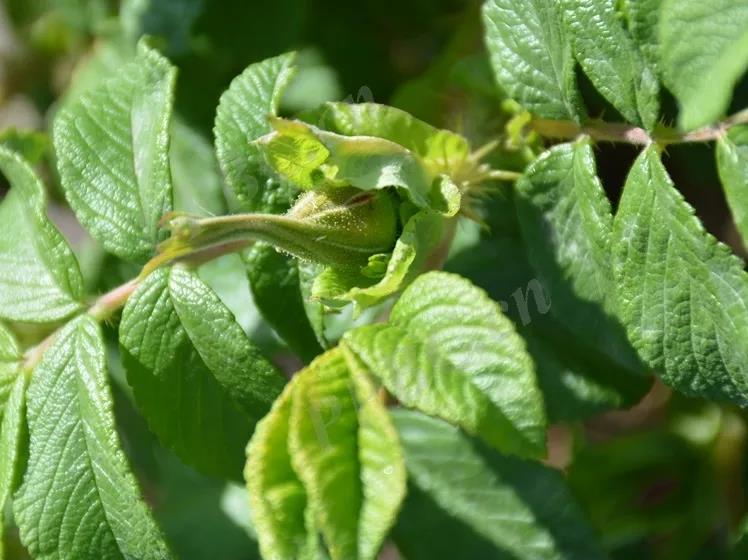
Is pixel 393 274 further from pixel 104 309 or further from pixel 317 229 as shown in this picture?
pixel 104 309

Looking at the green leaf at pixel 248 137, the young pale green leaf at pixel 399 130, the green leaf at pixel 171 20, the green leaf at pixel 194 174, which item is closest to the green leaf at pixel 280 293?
the green leaf at pixel 248 137

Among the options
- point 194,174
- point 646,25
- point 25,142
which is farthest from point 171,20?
point 646,25

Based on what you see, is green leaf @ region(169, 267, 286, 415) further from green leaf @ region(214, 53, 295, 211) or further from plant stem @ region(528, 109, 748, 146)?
plant stem @ region(528, 109, 748, 146)

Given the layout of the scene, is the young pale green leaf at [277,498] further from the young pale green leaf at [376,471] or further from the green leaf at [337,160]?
the green leaf at [337,160]

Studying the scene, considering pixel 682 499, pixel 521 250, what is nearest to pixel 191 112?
pixel 521 250

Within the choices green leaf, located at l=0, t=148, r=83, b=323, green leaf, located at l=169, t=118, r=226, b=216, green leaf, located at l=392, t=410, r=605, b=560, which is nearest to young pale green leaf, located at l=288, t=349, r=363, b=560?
green leaf, located at l=0, t=148, r=83, b=323
